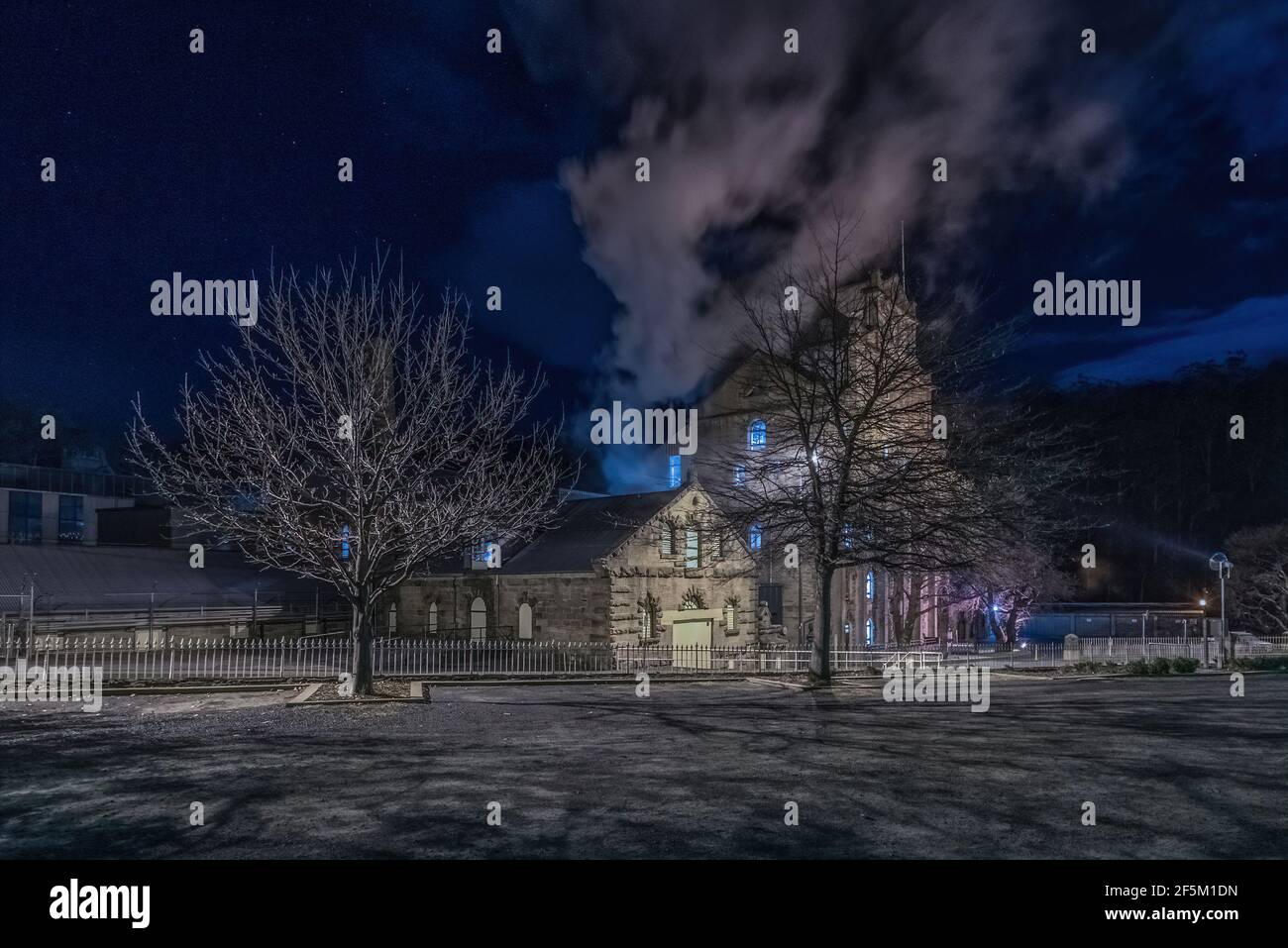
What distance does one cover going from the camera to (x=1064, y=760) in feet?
37.2

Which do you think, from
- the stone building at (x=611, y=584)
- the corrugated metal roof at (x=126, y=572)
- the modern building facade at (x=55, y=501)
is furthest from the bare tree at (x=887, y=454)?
the modern building facade at (x=55, y=501)

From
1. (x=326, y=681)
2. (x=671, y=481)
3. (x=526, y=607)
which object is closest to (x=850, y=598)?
(x=671, y=481)

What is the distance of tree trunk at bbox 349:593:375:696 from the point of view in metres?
17.9

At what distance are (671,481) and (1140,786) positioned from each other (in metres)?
40.2

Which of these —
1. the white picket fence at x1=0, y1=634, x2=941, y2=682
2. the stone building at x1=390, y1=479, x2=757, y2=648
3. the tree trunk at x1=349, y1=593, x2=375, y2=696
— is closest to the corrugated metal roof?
the white picket fence at x1=0, y1=634, x2=941, y2=682

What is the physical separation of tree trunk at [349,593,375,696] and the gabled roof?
16.2 metres

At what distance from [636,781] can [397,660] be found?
56.1 ft

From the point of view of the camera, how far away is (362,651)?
18.1 metres

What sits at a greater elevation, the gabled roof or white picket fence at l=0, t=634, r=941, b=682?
the gabled roof

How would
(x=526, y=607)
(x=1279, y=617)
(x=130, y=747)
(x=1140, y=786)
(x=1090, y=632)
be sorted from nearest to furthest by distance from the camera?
(x=1140, y=786), (x=130, y=747), (x=526, y=607), (x=1279, y=617), (x=1090, y=632)

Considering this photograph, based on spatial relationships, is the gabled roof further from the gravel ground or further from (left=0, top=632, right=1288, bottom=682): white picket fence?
the gravel ground

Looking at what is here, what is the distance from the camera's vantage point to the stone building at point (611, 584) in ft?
116

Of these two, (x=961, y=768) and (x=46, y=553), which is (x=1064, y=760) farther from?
(x=46, y=553)
